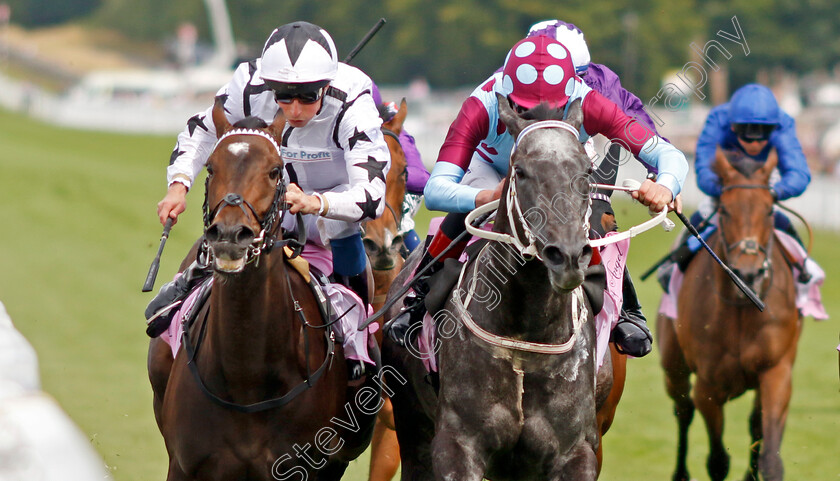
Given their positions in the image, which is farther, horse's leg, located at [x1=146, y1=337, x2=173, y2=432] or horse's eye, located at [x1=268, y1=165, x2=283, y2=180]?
horse's leg, located at [x1=146, y1=337, x2=173, y2=432]

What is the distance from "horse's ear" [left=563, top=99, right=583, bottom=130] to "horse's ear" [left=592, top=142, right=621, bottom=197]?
4.54ft

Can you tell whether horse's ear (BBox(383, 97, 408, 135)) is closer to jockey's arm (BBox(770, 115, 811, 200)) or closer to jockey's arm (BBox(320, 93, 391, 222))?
jockey's arm (BBox(320, 93, 391, 222))

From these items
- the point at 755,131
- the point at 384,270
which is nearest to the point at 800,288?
the point at 755,131

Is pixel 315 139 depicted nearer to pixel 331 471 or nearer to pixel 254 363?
pixel 254 363

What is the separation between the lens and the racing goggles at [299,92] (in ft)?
16.8

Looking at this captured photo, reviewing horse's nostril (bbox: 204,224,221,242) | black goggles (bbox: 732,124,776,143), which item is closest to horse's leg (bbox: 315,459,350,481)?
horse's nostril (bbox: 204,224,221,242)

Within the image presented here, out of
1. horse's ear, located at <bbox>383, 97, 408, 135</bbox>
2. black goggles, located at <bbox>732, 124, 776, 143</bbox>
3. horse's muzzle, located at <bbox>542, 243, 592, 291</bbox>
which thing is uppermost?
black goggles, located at <bbox>732, 124, 776, 143</bbox>

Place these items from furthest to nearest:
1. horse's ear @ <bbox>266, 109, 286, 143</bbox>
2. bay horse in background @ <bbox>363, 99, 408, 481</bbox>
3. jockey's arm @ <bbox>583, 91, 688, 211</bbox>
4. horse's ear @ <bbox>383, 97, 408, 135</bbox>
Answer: horse's ear @ <bbox>383, 97, 408, 135</bbox>
bay horse in background @ <bbox>363, 99, 408, 481</bbox>
jockey's arm @ <bbox>583, 91, 688, 211</bbox>
horse's ear @ <bbox>266, 109, 286, 143</bbox>

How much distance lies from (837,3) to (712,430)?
50.7 m

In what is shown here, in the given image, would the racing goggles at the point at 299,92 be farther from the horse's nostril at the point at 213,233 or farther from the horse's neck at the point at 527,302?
the horse's neck at the point at 527,302

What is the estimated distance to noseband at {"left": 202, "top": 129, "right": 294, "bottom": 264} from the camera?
14.3ft

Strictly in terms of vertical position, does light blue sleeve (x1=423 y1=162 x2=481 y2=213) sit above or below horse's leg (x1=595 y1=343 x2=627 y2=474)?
above

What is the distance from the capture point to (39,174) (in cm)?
2806

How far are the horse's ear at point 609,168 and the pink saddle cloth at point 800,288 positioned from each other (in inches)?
116
